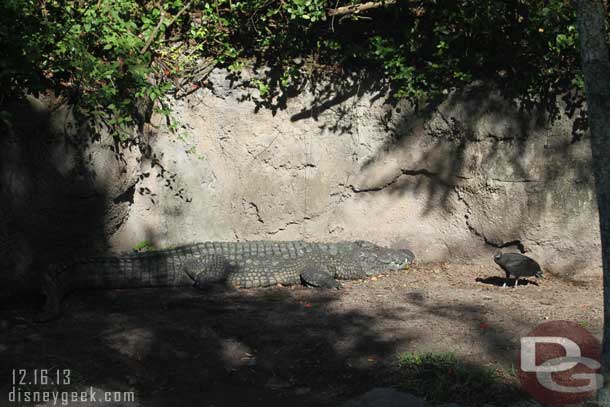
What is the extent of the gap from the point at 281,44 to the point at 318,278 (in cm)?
265

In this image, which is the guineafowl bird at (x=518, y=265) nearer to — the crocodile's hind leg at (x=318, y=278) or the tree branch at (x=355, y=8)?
the crocodile's hind leg at (x=318, y=278)

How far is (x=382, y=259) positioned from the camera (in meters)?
6.97

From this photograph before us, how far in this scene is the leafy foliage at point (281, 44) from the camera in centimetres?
612

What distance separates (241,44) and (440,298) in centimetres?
359

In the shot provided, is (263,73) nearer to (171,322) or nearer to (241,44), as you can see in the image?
(241,44)

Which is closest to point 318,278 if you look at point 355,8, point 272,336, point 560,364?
point 272,336

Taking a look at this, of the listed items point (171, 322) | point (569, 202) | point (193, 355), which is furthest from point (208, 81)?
point (569, 202)

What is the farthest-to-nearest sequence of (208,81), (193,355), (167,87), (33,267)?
(208,81)
(167,87)
(33,267)
(193,355)

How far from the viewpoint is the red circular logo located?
4.21 meters

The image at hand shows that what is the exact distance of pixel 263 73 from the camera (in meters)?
7.22

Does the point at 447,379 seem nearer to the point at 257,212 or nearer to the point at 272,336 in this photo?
the point at 272,336

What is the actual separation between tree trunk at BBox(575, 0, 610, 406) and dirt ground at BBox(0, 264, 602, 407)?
1650mm

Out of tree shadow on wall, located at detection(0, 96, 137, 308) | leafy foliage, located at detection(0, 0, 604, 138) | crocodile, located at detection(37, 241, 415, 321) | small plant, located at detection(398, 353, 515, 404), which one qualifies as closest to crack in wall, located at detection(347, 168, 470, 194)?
crocodile, located at detection(37, 241, 415, 321)

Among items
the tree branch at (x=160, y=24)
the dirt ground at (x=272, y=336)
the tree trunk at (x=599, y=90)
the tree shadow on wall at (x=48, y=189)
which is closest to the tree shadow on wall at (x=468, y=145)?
the dirt ground at (x=272, y=336)
